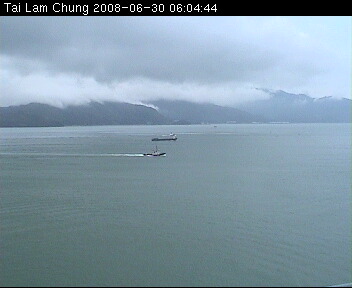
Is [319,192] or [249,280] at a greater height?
[319,192]

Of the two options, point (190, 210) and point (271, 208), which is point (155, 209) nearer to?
point (190, 210)

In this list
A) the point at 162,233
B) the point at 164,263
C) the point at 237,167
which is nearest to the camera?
the point at 164,263

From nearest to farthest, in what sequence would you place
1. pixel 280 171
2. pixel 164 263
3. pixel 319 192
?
1. pixel 164 263
2. pixel 319 192
3. pixel 280 171

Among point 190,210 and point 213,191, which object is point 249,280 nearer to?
point 190,210

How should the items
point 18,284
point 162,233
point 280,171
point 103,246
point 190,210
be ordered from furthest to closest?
point 280,171, point 190,210, point 162,233, point 103,246, point 18,284

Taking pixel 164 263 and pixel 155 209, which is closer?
pixel 164 263
